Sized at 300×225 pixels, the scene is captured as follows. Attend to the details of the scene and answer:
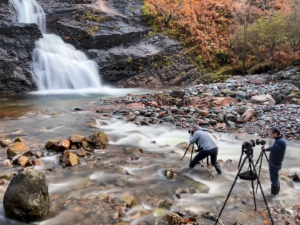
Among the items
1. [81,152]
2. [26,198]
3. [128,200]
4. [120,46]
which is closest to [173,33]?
[120,46]

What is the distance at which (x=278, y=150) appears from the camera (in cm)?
567

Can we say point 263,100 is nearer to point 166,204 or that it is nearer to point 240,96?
point 240,96

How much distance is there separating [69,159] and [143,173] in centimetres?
216

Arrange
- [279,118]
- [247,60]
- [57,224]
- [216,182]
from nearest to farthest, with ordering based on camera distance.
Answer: [57,224]
[216,182]
[279,118]
[247,60]

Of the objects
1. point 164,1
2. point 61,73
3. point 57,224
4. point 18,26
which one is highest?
point 164,1

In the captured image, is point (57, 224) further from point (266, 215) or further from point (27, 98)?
point (27, 98)

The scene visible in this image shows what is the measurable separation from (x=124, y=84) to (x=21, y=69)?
341 inches

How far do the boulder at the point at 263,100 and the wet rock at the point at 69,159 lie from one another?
1022cm

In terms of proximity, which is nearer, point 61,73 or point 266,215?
point 266,215

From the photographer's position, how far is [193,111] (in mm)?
13305

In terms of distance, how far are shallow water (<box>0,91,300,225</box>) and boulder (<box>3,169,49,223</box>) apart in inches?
9.3

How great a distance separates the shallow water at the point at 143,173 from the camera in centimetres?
588

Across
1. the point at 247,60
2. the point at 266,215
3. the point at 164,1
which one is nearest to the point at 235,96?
the point at 247,60

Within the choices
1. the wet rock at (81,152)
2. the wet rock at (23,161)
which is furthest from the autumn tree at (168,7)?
the wet rock at (23,161)
